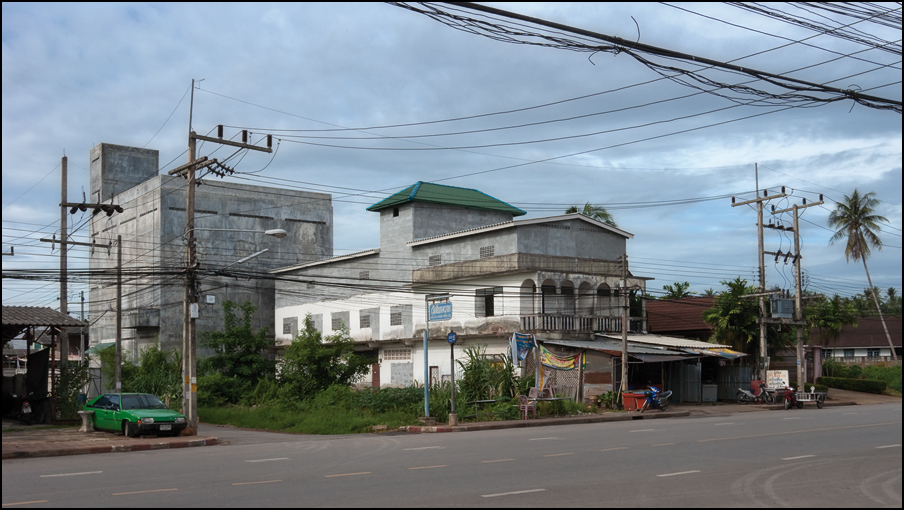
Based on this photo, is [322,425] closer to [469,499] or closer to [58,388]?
[58,388]

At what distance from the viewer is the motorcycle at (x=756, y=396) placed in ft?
123

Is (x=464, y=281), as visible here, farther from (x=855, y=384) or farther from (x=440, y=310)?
(x=855, y=384)

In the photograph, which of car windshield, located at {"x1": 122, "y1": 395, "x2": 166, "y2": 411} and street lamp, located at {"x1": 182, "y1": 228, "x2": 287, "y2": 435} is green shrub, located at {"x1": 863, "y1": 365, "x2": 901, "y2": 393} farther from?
car windshield, located at {"x1": 122, "y1": 395, "x2": 166, "y2": 411}

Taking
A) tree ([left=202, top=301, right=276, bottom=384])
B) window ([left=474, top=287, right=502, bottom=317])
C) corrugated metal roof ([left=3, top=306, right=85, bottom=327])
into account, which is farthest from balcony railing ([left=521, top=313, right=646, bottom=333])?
corrugated metal roof ([left=3, top=306, right=85, bottom=327])

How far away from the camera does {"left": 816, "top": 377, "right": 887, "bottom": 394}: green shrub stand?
46.8 metres

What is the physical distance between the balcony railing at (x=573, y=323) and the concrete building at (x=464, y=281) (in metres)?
0.06

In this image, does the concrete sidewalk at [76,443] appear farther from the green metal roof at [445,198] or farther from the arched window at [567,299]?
the green metal roof at [445,198]

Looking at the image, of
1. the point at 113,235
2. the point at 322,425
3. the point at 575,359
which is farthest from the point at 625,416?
the point at 113,235

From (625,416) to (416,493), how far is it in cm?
2024

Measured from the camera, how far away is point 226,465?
15438 mm

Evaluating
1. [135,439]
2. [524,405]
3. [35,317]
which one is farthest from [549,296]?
[35,317]

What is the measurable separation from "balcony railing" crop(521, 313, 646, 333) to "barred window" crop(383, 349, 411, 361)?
9.87 metres

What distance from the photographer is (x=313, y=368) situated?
36594mm

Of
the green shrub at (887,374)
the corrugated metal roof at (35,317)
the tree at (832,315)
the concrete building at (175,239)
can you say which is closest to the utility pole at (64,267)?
the corrugated metal roof at (35,317)
